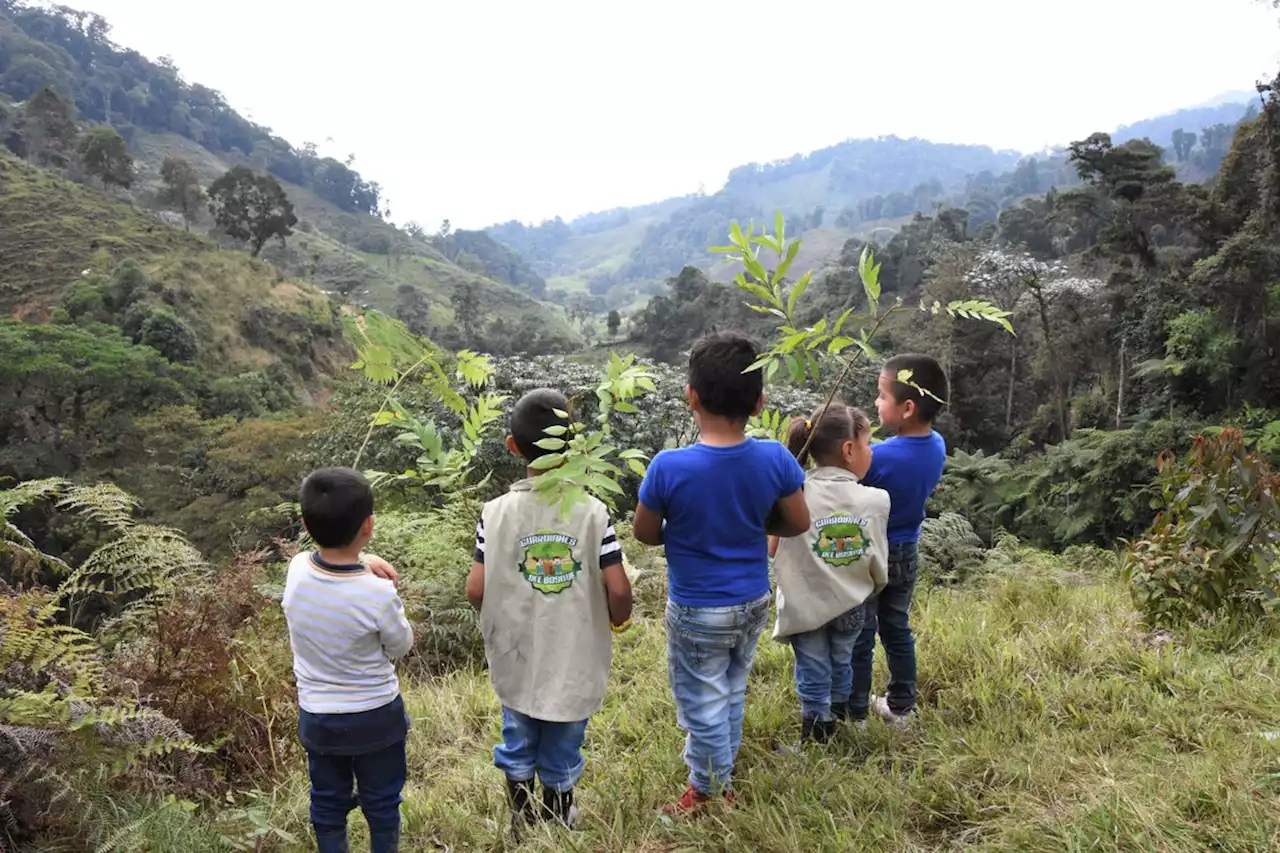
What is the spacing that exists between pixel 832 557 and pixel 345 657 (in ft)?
→ 5.10

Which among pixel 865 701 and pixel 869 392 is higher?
pixel 865 701

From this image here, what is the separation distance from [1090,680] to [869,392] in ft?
69.4

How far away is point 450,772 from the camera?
2.92 metres

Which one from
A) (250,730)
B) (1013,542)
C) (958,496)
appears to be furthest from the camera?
(958,496)

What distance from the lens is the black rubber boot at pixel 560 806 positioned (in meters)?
2.32

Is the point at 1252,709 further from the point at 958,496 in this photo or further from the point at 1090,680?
the point at 958,496

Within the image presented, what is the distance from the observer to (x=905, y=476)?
110 inches

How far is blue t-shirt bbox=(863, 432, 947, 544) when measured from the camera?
279 cm

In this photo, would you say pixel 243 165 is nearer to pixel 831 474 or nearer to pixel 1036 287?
pixel 1036 287

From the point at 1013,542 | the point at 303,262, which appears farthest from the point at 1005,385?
the point at 303,262

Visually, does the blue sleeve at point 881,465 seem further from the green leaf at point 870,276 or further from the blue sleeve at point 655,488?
the blue sleeve at point 655,488

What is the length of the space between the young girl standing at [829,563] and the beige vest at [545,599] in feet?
2.37

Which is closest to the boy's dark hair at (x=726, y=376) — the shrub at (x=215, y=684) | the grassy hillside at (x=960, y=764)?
the grassy hillside at (x=960, y=764)

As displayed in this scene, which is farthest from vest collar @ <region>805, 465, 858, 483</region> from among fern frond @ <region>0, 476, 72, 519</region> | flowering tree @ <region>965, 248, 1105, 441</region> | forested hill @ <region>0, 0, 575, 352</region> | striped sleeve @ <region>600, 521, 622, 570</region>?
forested hill @ <region>0, 0, 575, 352</region>
